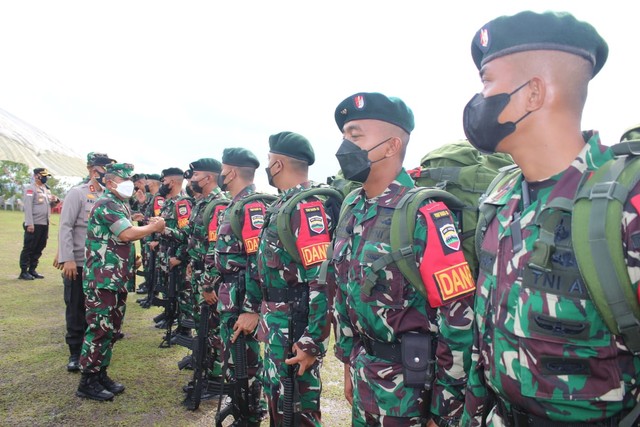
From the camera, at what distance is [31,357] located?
227 inches

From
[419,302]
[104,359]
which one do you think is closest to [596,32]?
[419,302]

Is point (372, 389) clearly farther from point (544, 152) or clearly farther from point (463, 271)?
point (544, 152)

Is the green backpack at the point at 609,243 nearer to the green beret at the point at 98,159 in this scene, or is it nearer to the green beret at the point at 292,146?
the green beret at the point at 292,146

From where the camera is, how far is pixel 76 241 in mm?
5469

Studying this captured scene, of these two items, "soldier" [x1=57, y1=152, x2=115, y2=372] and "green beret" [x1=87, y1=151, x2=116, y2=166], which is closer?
"soldier" [x1=57, y1=152, x2=115, y2=372]

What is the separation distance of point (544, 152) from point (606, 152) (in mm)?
185

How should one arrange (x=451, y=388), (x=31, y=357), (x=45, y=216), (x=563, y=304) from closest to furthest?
(x=563, y=304), (x=451, y=388), (x=31, y=357), (x=45, y=216)

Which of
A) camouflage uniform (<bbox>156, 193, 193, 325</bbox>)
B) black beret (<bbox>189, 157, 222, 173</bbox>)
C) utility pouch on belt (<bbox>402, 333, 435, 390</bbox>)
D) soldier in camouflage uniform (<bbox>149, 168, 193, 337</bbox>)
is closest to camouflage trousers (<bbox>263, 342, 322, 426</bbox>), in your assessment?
utility pouch on belt (<bbox>402, 333, 435, 390</bbox>)

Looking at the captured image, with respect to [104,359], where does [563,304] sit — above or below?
above

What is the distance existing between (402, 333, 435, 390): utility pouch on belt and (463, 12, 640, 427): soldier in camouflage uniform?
0.40 meters

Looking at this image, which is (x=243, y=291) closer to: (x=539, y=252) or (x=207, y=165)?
(x=207, y=165)

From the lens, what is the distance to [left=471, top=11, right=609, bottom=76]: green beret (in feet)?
4.79

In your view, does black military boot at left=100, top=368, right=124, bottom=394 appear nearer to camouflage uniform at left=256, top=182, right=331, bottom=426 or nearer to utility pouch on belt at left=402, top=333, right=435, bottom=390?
camouflage uniform at left=256, top=182, right=331, bottom=426

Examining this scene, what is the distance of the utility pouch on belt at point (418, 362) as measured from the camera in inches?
83.6
